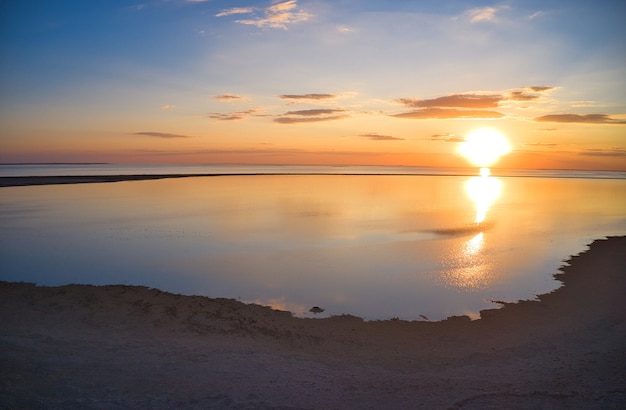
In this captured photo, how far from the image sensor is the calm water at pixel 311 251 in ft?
60.2

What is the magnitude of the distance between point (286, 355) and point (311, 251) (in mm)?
14156

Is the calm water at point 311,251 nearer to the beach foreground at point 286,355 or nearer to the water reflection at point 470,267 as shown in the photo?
the water reflection at point 470,267

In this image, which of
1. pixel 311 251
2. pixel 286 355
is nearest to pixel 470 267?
pixel 311 251

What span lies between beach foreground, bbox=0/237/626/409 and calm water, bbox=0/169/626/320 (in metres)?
1.78

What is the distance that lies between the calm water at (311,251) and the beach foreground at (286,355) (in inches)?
70.2

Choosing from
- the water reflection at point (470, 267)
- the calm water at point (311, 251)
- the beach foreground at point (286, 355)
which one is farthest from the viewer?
the water reflection at point (470, 267)

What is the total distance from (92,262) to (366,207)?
32225mm

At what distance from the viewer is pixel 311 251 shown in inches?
1029

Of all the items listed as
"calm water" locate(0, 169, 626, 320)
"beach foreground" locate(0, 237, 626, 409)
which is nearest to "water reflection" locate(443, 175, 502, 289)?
"calm water" locate(0, 169, 626, 320)

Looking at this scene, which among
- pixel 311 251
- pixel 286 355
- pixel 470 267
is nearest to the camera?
pixel 286 355

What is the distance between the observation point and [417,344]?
13227 mm

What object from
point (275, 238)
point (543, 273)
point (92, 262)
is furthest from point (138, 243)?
point (543, 273)

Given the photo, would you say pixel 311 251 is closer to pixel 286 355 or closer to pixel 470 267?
pixel 470 267

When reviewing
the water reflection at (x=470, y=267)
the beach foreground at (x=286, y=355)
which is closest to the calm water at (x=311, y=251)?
the water reflection at (x=470, y=267)
